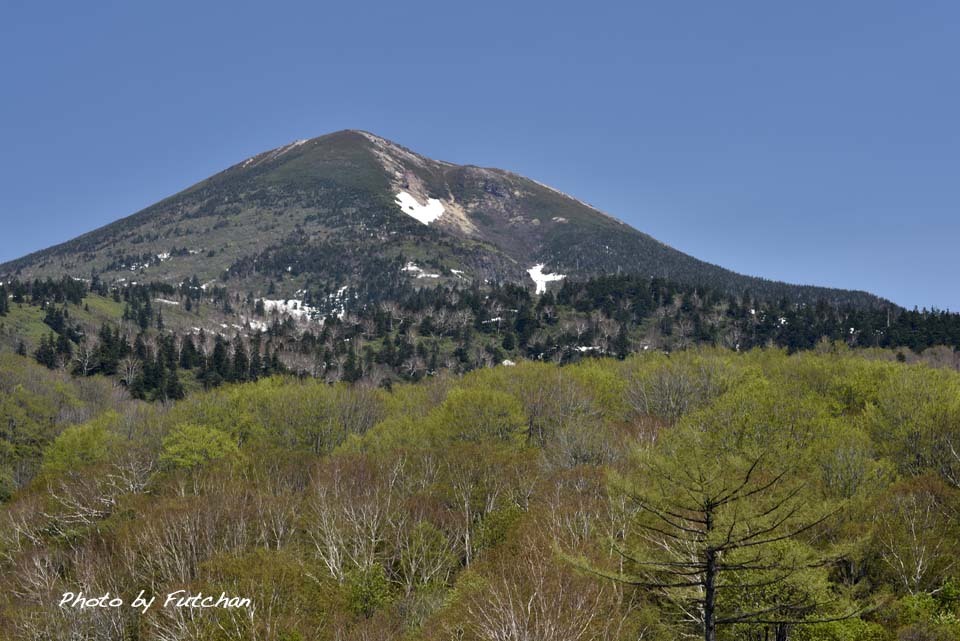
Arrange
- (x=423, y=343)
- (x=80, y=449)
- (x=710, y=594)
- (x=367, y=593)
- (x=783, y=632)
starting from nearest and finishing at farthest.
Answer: (x=710, y=594), (x=783, y=632), (x=367, y=593), (x=80, y=449), (x=423, y=343)

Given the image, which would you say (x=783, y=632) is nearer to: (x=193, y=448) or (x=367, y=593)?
(x=367, y=593)

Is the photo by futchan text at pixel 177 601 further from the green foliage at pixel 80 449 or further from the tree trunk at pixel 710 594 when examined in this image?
the green foliage at pixel 80 449

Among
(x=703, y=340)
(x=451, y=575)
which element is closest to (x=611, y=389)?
(x=451, y=575)

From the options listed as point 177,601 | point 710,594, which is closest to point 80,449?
point 177,601

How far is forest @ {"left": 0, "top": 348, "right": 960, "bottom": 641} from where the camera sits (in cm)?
1861

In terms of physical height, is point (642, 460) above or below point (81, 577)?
above

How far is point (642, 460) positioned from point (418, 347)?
16278 centimetres

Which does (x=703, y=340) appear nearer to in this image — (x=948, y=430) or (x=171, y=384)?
(x=948, y=430)

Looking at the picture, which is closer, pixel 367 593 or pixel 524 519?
pixel 367 593

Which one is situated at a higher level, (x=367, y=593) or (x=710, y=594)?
(x=710, y=594)

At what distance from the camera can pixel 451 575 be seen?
1790 inches

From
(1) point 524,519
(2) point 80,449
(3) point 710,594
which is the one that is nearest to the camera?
(3) point 710,594

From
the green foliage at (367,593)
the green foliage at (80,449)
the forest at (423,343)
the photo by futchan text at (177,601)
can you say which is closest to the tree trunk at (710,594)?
the photo by futchan text at (177,601)

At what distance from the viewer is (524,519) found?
139 ft
